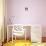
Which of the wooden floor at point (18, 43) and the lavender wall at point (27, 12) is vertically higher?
the lavender wall at point (27, 12)

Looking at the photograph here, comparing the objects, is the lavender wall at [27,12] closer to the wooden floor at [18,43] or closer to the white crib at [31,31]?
the white crib at [31,31]

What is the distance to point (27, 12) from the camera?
2.14 metres

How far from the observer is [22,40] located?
2119 mm

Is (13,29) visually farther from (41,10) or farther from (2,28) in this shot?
(41,10)

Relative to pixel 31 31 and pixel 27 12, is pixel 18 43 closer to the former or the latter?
pixel 31 31

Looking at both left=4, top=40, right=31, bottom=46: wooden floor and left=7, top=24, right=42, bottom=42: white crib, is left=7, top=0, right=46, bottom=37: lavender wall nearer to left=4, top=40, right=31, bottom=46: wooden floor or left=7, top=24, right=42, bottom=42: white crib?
left=7, top=24, right=42, bottom=42: white crib

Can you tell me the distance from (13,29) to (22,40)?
0.74 ft

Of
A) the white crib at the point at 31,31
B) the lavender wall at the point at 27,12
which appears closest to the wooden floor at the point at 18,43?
the white crib at the point at 31,31

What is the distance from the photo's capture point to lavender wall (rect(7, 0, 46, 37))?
2133mm

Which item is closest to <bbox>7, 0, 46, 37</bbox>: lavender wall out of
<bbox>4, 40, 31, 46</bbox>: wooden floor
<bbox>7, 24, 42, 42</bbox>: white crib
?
<bbox>7, 24, 42, 42</bbox>: white crib

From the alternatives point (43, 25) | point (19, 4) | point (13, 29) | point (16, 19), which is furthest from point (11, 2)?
point (43, 25)

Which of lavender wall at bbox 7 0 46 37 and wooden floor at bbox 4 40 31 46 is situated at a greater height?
lavender wall at bbox 7 0 46 37

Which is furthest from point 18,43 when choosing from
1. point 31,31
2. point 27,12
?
point 27,12

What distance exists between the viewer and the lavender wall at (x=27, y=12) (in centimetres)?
213
